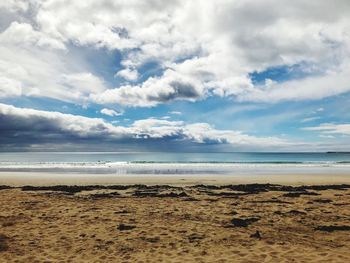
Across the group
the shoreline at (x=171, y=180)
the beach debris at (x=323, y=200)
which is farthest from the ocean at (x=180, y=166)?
the beach debris at (x=323, y=200)

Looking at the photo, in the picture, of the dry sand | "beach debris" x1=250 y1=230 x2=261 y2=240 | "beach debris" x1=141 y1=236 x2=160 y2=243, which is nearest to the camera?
the dry sand

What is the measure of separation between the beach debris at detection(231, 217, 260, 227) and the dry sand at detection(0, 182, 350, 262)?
0.03 metres

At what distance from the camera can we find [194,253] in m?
8.06

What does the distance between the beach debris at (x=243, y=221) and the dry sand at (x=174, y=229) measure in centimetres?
3

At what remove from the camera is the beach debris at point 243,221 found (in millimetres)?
10812

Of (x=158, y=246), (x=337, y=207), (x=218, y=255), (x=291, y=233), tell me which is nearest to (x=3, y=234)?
(x=158, y=246)

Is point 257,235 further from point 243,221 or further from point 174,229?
point 174,229

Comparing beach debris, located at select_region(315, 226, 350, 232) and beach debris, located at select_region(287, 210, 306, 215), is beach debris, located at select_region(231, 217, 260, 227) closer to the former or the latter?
beach debris, located at select_region(287, 210, 306, 215)

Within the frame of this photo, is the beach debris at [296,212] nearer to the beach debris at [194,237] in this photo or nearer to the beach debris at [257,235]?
the beach debris at [257,235]

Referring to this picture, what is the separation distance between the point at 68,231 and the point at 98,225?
109 centimetres

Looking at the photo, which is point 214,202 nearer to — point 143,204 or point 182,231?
point 143,204

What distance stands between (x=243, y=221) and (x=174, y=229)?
2633 millimetres

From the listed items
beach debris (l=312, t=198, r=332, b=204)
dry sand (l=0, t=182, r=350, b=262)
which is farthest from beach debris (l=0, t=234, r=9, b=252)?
beach debris (l=312, t=198, r=332, b=204)

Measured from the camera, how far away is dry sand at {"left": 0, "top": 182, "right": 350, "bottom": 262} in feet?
26.0
